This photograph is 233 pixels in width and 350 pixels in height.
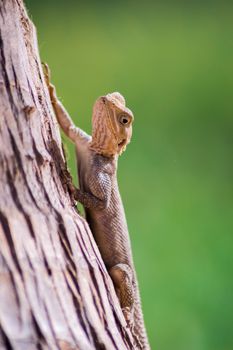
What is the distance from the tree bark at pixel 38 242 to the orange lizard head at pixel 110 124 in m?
0.64

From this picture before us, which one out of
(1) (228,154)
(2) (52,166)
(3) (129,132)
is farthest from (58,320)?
(1) (228,154)

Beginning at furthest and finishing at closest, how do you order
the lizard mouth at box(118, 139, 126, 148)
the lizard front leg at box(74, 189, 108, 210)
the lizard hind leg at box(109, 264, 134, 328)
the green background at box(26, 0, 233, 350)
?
the green background at box(26, 0, 233, 350) → the lizard mouth at box(118, 139, 126, 148) → the lizard hind leg at box(109, 264, 134, 328) → the lizard front leg at box(74, 189, 108, 210)

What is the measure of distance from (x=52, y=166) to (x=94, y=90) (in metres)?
2.60

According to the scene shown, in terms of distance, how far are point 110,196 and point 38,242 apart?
1.11 metres

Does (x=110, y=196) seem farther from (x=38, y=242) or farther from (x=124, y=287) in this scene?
(x=38, y=242)

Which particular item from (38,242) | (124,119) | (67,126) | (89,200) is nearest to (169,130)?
A: (67,126)

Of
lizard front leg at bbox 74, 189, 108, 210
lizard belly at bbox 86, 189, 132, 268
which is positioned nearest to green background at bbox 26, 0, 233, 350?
lizard belly at bbox 86, 189, 132, 268

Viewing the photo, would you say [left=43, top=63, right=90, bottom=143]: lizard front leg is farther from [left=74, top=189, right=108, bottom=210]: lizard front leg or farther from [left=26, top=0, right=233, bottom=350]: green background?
[left=26, top=0, right=233, bottom=350]: green background

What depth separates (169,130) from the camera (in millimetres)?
5203

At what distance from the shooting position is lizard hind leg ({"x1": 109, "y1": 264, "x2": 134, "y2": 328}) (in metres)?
3.14

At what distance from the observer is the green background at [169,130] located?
496 centimetres

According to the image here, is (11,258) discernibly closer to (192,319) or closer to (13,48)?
(13,48)

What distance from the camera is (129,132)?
337cm

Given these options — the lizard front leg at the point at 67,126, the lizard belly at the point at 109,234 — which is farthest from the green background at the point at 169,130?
the lizard belly at the point at 109,234
